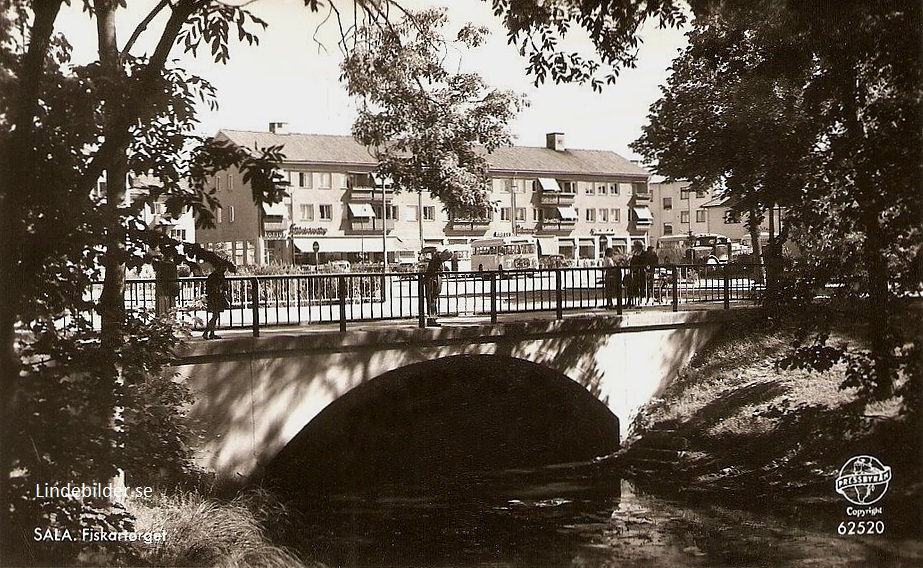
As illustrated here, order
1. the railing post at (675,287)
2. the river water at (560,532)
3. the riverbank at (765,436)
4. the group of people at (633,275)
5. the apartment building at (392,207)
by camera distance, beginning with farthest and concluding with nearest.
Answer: the railing post at (675,287), the group of people at (633,275), the river water at (560,532), the riverbank at (765,436), the apartment building at (392,207)

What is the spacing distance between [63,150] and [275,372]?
3391mm

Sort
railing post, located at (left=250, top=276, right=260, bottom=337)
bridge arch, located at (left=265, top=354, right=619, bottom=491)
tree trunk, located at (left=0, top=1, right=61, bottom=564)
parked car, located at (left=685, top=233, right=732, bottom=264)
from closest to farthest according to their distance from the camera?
tree trunk, located at (left=0, top=1, right=61, bottom=564) → railing post, located at (left=250, top=276, right=260, bottom=337) → bridge arch, located at (left=265, top=354, right=619, bottom=491) → parked car, located at (left=685, top=233, right=732, bottom=264)

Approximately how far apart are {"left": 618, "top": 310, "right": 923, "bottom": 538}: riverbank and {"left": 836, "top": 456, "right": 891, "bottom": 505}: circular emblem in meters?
0.06

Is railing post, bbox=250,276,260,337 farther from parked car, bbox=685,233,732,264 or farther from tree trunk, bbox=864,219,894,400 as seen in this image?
tree trunk, bbox=864,219,894,400

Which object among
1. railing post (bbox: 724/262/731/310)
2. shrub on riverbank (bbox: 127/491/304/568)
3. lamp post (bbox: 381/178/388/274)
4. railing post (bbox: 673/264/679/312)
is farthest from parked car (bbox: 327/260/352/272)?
railing post (bbox: 673/264/679/312)

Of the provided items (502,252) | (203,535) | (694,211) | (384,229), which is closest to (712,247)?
(694,211)

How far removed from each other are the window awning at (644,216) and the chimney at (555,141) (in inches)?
89.1

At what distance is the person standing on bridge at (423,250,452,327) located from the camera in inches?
343

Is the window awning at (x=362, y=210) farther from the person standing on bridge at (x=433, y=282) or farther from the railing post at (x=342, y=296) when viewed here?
the person standing on bridge at (x=433, y=282)

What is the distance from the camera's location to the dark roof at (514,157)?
7.11 m

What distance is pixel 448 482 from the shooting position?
10.5 meters

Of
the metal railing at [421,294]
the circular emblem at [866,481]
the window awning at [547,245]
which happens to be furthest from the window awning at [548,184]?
the circular emblem at [866,481]

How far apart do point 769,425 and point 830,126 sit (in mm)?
3324

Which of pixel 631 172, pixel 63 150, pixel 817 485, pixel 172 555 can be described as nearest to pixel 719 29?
pixel 631 172
